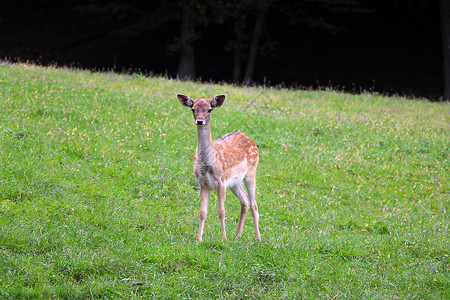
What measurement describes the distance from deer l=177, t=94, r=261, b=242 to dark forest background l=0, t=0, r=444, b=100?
63.6 feet

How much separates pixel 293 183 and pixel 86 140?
166 inches

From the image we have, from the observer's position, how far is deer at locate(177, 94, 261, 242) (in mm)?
7051

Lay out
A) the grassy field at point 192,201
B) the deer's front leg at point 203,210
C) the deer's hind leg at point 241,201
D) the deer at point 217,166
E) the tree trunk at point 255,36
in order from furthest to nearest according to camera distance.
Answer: the tree trunk at point 255,36, the deer's hind leg at point 241,201, the deer's front leg at point 203,210, the deer at point 217,166, the grassy field at point 192,201

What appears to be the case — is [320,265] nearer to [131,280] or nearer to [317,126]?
[131,280]

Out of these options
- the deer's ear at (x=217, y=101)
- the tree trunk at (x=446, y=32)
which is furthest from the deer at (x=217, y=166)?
the tree trunk at (x=446, y=32)

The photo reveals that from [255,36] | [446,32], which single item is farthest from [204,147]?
[446,32]

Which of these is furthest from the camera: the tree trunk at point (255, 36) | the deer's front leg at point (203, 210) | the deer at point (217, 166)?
the tree trunk at point (255, 36)

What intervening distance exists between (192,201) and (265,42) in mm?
24283

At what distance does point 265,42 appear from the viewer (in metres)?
31.9

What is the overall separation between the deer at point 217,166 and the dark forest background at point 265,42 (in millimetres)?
19393

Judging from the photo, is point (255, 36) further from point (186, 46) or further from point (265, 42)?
point (265, 42)

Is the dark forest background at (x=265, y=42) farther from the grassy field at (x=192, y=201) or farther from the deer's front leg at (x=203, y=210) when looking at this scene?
the deer's front leg at (x=203, y=210)

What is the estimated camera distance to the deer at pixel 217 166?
705cm

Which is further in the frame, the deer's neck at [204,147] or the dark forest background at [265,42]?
the dark forest background at [265,42]
